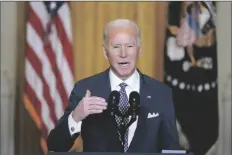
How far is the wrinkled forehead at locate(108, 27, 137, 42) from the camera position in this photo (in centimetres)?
348

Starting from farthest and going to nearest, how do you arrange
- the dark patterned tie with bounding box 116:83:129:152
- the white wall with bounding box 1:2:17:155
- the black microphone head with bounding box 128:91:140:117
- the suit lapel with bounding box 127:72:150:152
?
the white wall with bounding box 1:2:17:155 < the suit lapel with bounding box 127:72:150:152 < the dark patterned tie with bounding box 116:83:129:152 < the black microphone head with bounding box 128:91:140:117

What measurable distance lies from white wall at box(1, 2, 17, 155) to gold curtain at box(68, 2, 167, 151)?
546 millimetres

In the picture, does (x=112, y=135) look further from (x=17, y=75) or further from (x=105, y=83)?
(x=17, y=75)

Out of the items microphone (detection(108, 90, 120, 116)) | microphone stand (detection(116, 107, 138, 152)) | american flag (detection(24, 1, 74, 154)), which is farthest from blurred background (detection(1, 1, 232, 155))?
microphone (detection(108, 90, 120, 116))

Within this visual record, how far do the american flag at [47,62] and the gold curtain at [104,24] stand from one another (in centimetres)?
8

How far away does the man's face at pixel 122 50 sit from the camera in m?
3.49

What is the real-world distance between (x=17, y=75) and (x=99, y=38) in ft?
2.64

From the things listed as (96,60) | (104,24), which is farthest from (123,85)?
(104,24)

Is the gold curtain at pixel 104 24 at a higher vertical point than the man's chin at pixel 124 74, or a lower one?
higher

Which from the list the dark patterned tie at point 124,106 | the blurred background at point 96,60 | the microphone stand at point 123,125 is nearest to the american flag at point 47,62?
the blurred background at point 96,60

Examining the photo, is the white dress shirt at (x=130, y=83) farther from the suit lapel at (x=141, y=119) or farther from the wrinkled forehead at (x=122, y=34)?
the wrinkled forehead at (x=122, y=34)

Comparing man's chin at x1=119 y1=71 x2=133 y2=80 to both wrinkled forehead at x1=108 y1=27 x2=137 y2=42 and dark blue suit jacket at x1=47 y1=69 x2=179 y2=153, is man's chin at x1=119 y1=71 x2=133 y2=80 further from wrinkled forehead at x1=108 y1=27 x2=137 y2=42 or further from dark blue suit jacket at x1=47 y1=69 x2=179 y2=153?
wrinkled forehead at x1=108 y1=27 x2=137 y2=42

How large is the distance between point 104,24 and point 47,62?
0.62m

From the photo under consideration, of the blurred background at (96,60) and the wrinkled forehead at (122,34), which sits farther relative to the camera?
the blurred background at (96,60)
